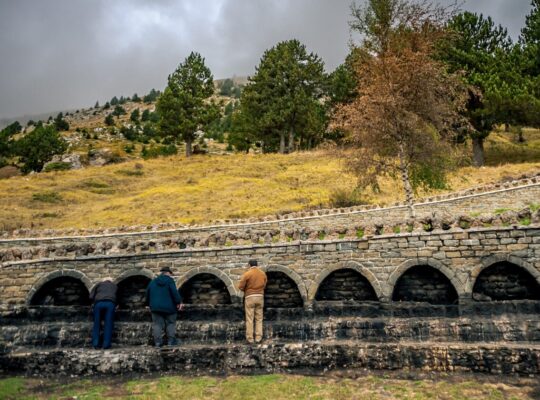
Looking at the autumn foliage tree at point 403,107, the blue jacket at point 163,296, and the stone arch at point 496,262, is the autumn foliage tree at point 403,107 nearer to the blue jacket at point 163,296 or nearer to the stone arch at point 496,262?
the stone arch at point 496,262

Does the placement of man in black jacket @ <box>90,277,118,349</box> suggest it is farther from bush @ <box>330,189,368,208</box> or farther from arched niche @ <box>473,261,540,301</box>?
bush @ <box>330,189,368,208</box>

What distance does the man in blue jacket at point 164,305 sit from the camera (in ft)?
35.2

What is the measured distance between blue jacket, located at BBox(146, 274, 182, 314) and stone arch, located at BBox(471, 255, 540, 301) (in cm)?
808

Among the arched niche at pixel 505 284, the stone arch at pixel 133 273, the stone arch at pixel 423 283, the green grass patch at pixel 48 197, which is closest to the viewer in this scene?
the arched niche at pixel 505 284

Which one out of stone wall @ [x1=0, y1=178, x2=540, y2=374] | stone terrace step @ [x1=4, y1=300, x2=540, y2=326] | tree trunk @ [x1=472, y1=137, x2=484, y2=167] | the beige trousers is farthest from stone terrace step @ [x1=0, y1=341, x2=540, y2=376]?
tree trunk @ [x1=472, y1=137, x2=484, y2=167]

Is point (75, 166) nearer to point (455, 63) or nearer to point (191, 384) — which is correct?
point (455, 63)

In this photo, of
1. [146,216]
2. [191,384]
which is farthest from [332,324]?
[146,216]

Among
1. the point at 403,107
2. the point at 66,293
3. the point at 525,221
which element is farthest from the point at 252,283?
the point at 403,107

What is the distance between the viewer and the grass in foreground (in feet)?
25.3

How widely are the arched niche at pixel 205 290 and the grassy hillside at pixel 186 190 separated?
450 inches

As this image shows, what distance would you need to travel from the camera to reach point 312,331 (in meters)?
11.5

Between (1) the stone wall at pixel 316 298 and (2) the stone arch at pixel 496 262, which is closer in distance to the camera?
(1) the stone wall at pixel 316 298

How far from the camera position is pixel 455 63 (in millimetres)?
32750

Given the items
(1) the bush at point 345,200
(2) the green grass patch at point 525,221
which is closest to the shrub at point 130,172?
(1) the bush at point 345,200
